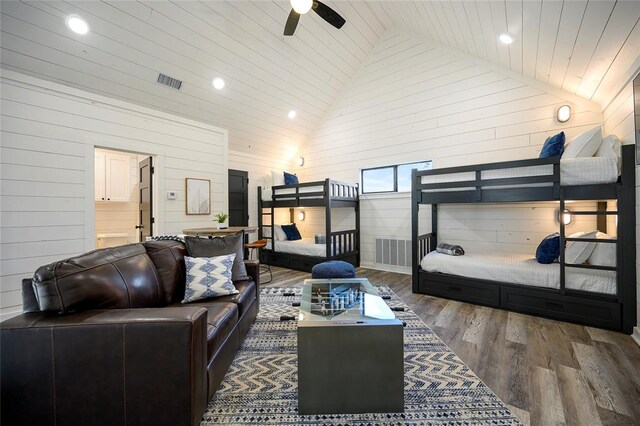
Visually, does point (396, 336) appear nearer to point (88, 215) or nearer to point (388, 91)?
point (88, 215)

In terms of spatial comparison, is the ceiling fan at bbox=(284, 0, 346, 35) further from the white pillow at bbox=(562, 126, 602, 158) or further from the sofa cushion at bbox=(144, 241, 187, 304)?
the white pillow at bbox=(562, 126, 602, 158)

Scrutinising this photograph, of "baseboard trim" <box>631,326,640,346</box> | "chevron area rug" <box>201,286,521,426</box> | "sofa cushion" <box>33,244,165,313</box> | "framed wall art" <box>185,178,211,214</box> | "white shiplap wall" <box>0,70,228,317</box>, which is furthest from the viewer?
"framed wall art" <box>185,178,211,214</box>

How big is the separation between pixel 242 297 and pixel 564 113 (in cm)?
451

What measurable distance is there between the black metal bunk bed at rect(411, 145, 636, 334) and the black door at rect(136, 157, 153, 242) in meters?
4.10

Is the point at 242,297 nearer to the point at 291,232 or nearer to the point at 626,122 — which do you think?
the point at 291,232

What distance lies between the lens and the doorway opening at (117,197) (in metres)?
4.95

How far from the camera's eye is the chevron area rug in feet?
4.83

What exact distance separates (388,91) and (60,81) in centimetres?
492

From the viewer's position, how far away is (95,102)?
3.55 m

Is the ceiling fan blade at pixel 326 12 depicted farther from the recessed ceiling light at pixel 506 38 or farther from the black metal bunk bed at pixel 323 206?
the black metal bunk bed at pixel 323 206

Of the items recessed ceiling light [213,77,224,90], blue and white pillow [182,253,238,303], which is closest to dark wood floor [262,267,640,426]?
blue and white pillow [182,253,238,303]

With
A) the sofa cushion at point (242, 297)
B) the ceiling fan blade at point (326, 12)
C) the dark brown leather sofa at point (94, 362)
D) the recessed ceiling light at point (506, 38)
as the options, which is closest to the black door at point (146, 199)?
the sofa cushion at point (242, 297)

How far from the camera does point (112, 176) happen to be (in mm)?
5168

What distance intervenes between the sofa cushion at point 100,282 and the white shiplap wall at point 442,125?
413 cm
